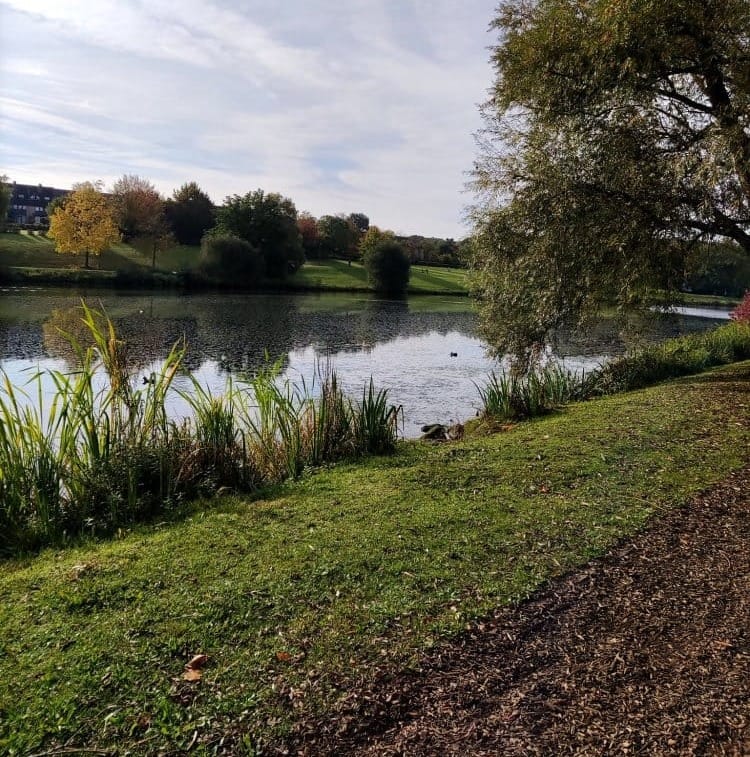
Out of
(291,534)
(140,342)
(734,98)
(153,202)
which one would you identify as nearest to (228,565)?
(291,534)

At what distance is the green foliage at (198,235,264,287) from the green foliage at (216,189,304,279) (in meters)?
3.47

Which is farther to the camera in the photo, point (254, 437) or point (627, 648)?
point (254, 437)

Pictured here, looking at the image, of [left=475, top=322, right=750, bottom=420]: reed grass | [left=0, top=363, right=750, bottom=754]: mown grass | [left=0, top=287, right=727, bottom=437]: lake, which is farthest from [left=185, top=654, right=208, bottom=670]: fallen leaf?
[left=475, top=322, right=750, bottom=420]: reed grass

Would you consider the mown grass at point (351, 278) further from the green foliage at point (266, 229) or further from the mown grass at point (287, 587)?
the mown grass at point (287, 587)

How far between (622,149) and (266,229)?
206 ft

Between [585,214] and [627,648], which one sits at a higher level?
[585,214]

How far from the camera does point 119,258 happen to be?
6506 cm

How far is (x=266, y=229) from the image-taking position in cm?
6950

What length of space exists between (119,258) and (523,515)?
68463mm

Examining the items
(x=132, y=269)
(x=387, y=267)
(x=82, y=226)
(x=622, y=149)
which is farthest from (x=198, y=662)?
(x=387, y=267)

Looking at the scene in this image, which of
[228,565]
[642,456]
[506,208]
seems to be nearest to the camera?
[228,565]

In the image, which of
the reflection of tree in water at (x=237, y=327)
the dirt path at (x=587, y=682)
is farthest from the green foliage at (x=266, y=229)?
the dirt path at (x=587, y=682)

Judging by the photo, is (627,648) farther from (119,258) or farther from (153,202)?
(153,202)

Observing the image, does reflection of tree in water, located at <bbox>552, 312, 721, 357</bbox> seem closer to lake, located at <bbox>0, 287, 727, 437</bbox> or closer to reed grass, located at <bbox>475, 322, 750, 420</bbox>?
lake, located at <bbox>0, 287, 727, 437</bbox>
